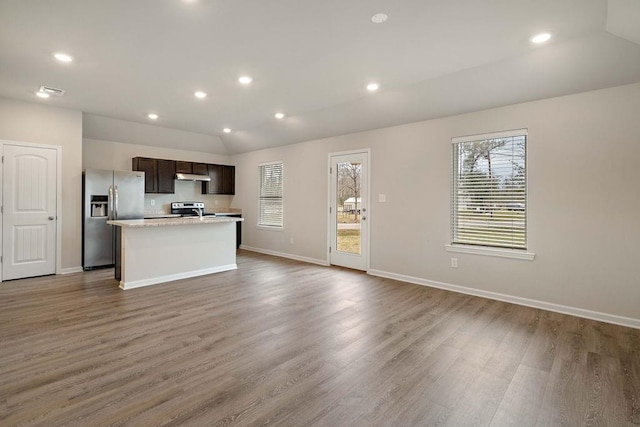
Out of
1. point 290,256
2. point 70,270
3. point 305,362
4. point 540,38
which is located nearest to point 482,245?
point 540,38

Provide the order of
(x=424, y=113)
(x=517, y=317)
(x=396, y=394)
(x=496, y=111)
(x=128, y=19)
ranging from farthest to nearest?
(x=424, y=113) → (x=496, y=111) → (x=517, y=317) → (x=128, y=19) → (x=396, y=394)

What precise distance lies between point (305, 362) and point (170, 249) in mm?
3271

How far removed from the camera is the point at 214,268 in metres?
5.47

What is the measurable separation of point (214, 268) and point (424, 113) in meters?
4.15

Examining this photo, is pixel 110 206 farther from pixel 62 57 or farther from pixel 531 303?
pixel 531 303

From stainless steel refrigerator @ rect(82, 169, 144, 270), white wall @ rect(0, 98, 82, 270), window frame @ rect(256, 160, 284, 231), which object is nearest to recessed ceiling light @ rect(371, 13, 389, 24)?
window frame @ rect(256, 160, 284, 231)

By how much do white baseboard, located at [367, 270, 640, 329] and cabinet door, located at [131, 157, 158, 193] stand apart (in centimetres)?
513

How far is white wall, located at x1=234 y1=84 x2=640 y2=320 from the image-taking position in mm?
3352

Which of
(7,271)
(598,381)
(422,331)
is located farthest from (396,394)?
(7,271)

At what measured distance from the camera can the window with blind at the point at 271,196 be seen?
7.25m

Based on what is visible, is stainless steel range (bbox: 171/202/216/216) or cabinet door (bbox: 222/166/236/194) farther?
cabinet door (bbox: 222/166/236/194)

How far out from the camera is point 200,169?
25.0 ft

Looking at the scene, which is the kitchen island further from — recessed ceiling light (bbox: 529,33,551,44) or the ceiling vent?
recessed ceiling light (bbox: 529,33,551,44)

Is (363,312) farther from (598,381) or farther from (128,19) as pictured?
(128,19)
